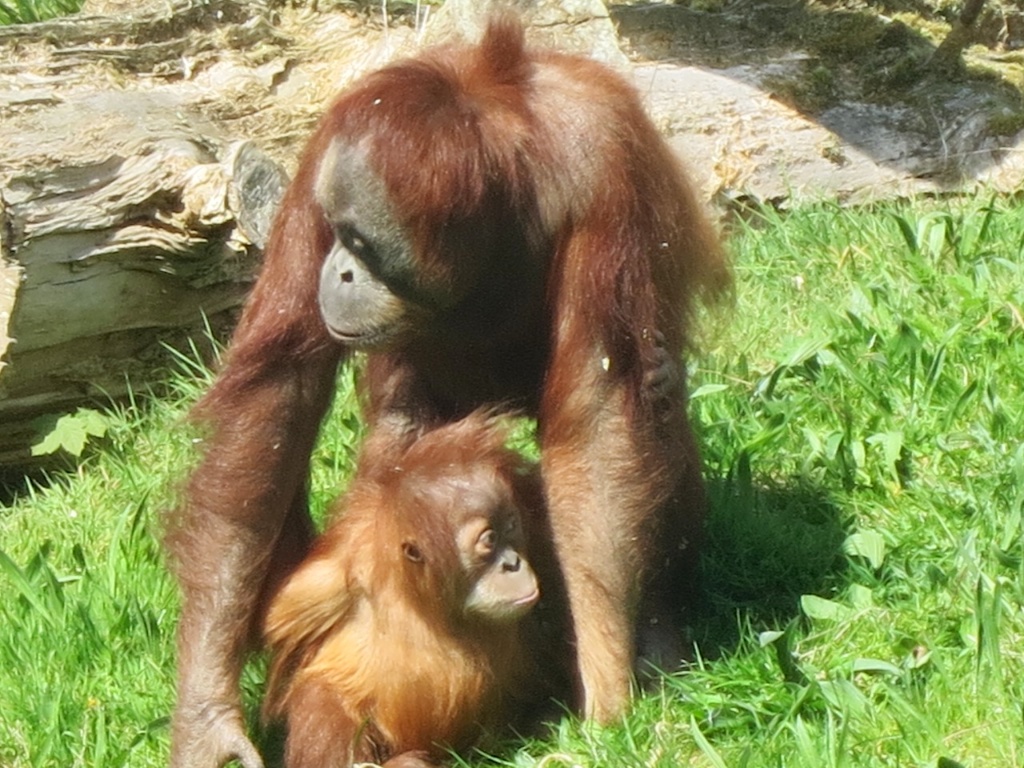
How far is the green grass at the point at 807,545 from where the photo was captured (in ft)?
10.5

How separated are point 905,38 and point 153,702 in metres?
4.57

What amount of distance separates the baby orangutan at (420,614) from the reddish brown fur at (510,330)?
0.43 ft

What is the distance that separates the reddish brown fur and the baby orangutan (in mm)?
131

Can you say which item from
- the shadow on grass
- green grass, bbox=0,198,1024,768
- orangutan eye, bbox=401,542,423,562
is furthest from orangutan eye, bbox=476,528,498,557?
the shadow on grass

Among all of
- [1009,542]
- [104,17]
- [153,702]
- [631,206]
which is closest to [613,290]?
[631,206]

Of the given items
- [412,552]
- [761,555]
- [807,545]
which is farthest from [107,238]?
[807,545]

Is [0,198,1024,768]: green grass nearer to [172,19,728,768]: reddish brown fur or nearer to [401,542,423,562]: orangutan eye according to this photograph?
[172,19,728,768]: reddish brown fur

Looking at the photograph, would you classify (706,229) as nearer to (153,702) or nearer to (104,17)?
(153,702)

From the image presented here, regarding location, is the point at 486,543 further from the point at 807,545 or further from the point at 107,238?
the point at 107,238

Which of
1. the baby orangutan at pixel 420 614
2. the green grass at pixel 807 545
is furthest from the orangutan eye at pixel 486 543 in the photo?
the green grass at pixel 807 545

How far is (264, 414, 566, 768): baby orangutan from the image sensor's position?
3.44 m

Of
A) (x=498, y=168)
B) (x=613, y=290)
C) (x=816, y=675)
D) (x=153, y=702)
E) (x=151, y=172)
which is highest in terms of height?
(x=498, y=168)

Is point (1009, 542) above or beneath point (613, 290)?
beneath

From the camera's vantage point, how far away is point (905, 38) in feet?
22.3
